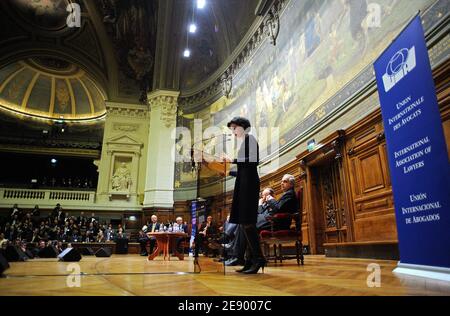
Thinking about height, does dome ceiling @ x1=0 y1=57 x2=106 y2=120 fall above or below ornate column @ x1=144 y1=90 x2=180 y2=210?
above

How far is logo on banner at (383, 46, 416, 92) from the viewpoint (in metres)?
2.45

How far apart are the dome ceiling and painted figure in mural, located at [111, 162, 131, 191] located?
6.98 metres

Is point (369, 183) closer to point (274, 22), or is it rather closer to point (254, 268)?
point (254, 268)

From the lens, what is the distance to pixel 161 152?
46.8 ft

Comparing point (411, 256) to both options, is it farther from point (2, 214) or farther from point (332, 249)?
point (2, 214)

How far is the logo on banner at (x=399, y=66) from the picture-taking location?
8.05 feet

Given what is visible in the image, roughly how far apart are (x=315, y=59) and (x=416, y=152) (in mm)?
5012

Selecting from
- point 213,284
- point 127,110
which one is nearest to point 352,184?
point 213,284

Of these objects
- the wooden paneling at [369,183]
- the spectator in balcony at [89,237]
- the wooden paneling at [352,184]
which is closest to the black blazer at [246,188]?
the wooden paneling at [352,184]

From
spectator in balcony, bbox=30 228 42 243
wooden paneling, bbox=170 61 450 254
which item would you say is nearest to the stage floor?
wooden paneling, bbox=170 61 450 254

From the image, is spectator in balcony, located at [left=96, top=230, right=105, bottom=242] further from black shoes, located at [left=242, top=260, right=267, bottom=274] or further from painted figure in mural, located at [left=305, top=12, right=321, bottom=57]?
black shoes, located at [left=242, top=260, right=267, bottom=274]

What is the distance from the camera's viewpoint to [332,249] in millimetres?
5328
